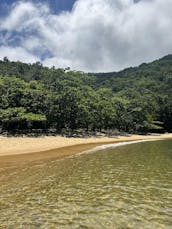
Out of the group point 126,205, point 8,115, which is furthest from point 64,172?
point 8,115

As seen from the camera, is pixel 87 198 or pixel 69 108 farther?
pixel 69 108

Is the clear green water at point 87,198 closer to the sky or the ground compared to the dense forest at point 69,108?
closer to the ground

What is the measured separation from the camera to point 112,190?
12.9m

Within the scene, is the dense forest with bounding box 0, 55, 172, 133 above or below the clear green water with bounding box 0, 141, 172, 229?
above

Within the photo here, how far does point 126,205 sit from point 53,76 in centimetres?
6333

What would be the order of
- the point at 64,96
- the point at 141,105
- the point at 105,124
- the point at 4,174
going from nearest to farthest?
the point at 4,174 < the point at 64,96 < the point at 105,124 < the point at 141,105

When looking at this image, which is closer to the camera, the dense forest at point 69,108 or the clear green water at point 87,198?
the clear green water at point 87,198

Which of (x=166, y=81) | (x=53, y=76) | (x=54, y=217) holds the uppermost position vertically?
(x=166, y=81)

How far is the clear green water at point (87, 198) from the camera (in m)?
9.01

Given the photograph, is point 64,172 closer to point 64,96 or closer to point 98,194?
point 98,194

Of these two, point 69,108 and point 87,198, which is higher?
point 69,108

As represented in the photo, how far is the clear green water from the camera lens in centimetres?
901

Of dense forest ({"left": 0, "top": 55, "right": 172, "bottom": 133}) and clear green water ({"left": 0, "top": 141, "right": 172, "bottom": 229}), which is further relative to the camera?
dense forest ({"left": 0, "top": 55, "right": 172, "bottom": 133})

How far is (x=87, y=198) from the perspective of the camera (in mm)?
11633
